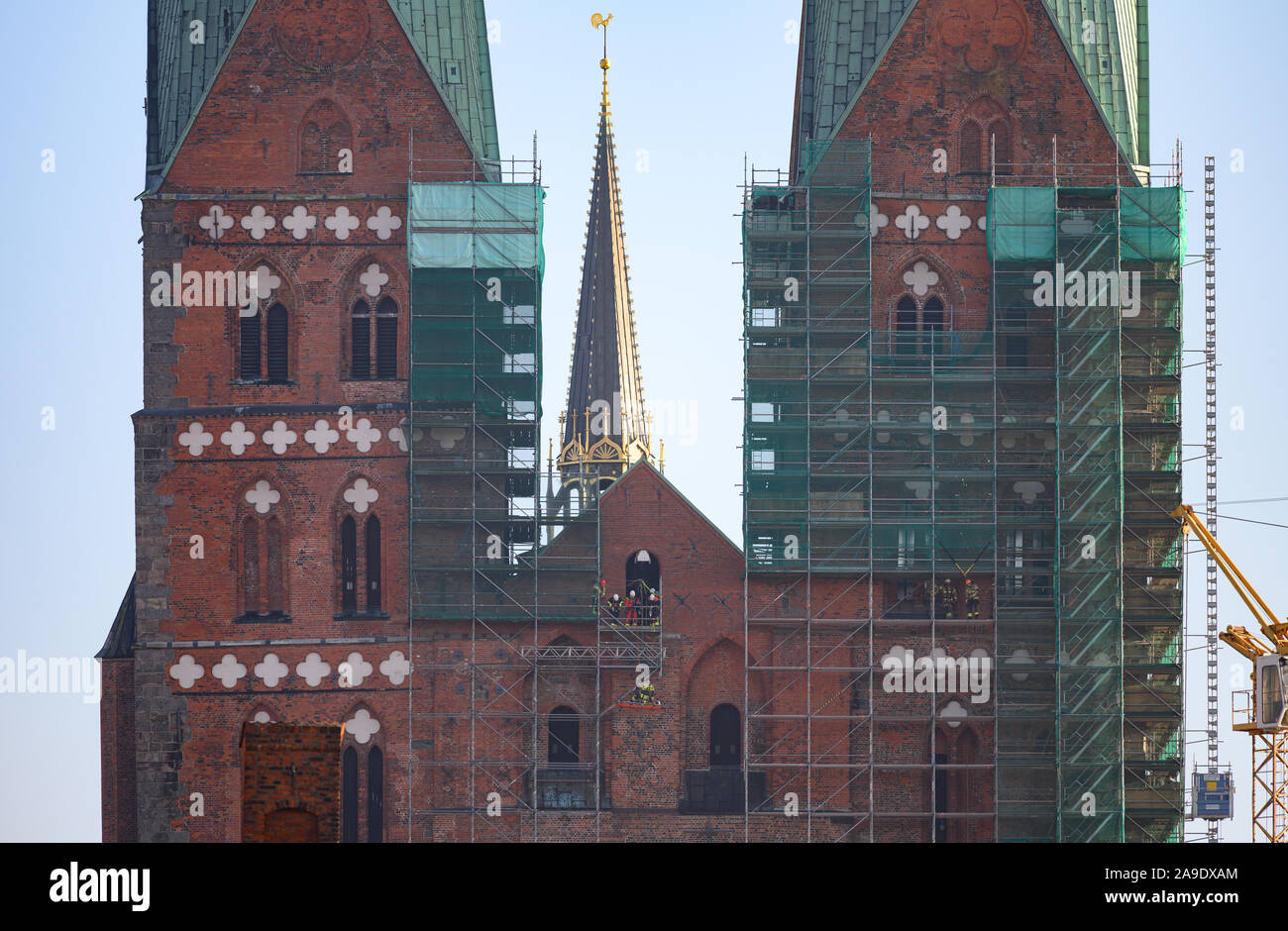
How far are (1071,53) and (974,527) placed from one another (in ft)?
34.6

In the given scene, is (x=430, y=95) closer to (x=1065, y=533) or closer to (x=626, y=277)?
(x=1065, y=533)

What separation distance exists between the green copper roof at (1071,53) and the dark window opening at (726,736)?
493 inches

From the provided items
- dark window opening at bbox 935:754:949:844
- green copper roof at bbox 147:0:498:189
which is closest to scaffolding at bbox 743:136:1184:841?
dark window opening at bbox 935:754:949:844

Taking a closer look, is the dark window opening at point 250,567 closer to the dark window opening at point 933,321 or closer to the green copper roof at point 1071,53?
the dark window opening at point 933,321

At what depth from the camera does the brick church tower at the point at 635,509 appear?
45094 millimetres

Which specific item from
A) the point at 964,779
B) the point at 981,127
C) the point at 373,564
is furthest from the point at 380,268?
the point at 964,779

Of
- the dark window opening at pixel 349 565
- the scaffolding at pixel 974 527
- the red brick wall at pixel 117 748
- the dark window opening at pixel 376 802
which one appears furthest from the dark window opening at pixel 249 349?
the scaffolding at pixel 974 527

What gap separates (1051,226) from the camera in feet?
152

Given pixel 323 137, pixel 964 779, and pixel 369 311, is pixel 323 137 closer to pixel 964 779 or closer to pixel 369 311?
pixel 369 311

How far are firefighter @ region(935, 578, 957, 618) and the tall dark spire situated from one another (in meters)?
24.7

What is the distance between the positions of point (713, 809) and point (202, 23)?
19943 mm
